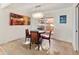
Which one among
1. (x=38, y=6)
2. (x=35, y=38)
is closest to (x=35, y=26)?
(x=35, y=38)

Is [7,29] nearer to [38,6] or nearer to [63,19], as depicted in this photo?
[38,6]

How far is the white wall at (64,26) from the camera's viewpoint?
216 cm

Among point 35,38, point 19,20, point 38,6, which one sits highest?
point 38,6

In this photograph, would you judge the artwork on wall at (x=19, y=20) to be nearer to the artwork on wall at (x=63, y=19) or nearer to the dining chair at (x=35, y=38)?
the dining chair at (x=35, y=38)

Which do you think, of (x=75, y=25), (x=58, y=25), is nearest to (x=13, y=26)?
(x=58, y=25)

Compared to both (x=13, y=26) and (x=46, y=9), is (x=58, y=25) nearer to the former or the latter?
(x=46, y=9)

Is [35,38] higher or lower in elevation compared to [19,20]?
lower

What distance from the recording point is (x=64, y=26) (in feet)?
7.20

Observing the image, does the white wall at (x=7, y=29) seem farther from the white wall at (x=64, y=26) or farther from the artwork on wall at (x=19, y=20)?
the white wall at (x=64, y=26)

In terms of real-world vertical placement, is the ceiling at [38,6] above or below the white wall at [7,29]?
above

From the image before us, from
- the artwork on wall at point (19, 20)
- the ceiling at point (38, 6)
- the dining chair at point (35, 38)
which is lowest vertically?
the dining chair at point (35, 38)

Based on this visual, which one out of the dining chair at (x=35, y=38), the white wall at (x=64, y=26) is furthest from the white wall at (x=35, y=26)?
the dining chair at (x=35, y=38)

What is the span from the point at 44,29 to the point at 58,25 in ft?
0.79

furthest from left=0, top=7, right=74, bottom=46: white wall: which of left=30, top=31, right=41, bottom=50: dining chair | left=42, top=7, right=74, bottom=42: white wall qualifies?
left=30, top=31, right=41, bottom=50: dining chair
